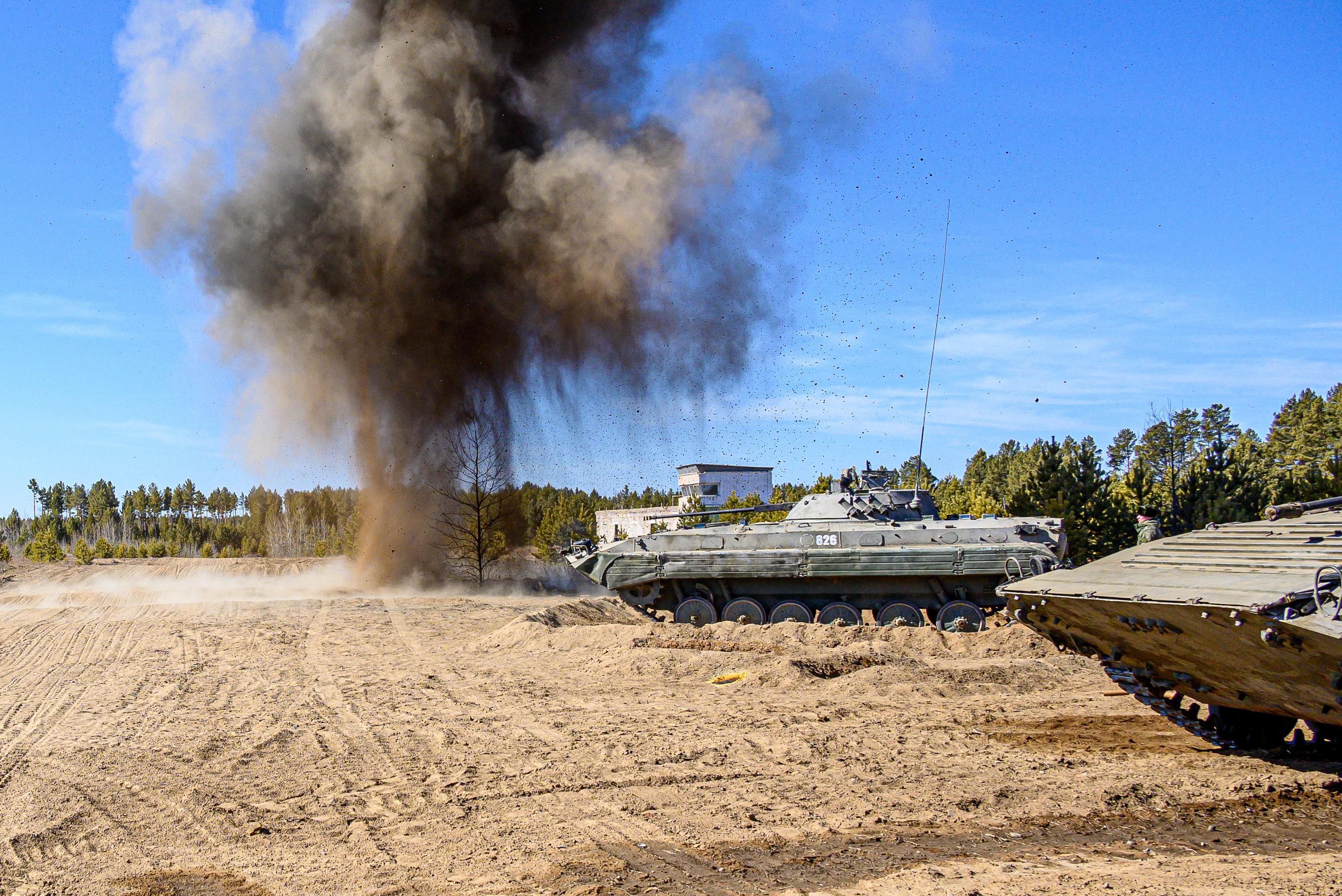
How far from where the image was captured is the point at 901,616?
49.1 feet

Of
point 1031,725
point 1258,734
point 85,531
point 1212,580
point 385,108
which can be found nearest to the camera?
point 1212,580

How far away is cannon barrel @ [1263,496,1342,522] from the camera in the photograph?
7.41 meters

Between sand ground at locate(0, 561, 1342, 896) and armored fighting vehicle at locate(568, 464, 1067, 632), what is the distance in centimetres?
157

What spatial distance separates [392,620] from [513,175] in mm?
9975

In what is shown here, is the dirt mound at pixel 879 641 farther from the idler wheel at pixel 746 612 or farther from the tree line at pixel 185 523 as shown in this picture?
the tree line at pixel 185 523

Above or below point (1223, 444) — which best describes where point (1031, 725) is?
below

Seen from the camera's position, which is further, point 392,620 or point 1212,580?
point 392,620

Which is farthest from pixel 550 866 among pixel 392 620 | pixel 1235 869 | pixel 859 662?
pixel 392 620

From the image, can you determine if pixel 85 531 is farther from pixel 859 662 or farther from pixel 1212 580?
pixel 1212 580

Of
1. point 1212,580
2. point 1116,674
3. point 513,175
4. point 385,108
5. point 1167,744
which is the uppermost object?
point 385,108

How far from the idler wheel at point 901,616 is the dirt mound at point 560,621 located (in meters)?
3.44

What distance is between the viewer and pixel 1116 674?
7535 mm

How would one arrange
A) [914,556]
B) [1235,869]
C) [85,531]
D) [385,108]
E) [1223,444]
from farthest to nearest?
A: [85,531] → [1223,444] → [385,108] → [914,556] → [1235,869]

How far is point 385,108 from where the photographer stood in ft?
71.2
